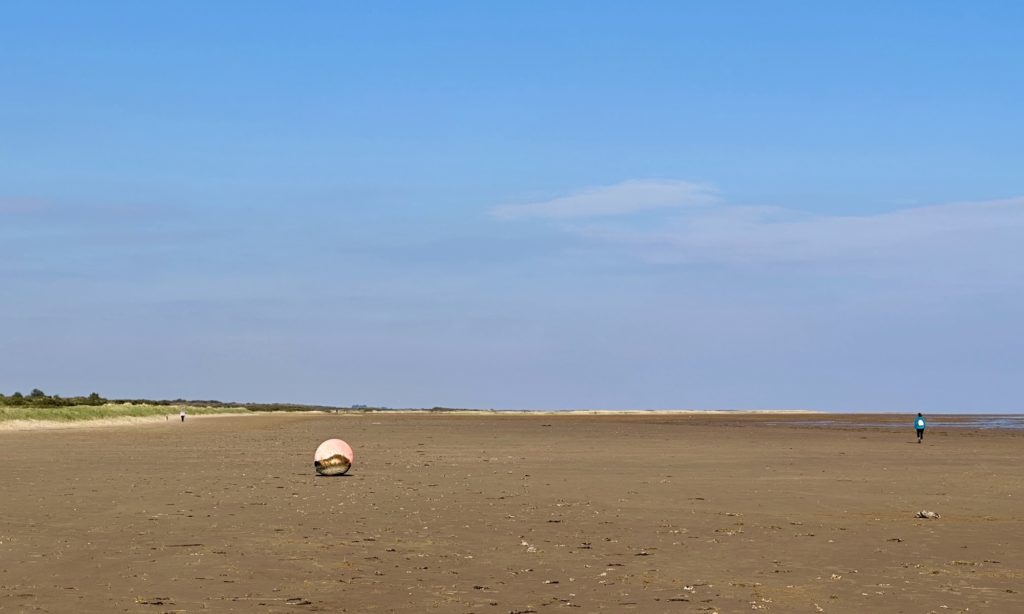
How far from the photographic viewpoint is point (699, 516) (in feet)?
72.0

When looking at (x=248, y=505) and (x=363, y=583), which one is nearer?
(x=363, y=583)

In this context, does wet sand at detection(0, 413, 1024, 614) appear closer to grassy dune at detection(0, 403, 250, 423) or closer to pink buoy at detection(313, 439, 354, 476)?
pink buoy at detection(313, 439, 354, 476)

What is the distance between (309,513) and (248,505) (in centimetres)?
208

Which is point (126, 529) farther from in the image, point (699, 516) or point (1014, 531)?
point (1014, 531)

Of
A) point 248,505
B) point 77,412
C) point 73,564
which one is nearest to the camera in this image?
point 73,564

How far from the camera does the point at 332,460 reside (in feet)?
104

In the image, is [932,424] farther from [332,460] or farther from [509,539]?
[509,539]

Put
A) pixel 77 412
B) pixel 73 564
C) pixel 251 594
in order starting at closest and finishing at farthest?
pixel 251 594 < pixel 73 564 < pixel 77 412

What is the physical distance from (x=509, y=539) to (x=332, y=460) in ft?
46.6

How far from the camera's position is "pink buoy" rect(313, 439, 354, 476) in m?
31.8

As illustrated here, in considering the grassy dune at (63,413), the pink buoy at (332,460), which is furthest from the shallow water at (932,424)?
the pink buoy at (332,460)

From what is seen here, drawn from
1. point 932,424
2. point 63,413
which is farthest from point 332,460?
point 932,424

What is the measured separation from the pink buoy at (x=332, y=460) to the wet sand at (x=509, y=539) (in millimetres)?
538

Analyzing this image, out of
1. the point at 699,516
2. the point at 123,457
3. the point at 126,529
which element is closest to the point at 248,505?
the point at 126,529
